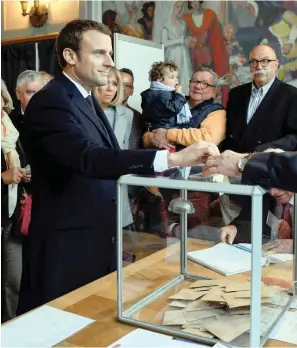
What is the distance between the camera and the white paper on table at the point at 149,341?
1122 millimetres

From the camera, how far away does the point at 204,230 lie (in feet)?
4.74

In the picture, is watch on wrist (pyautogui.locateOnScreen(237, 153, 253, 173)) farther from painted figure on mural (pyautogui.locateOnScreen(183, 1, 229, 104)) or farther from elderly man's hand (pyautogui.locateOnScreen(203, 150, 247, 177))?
painted figure on mural (pyautogui.locateOnScreen(183, 1, 229, 104))

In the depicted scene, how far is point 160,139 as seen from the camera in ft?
10.7

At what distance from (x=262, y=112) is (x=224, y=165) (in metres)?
1.92

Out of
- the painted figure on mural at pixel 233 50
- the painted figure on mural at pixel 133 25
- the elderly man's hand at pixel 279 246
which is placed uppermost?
the painted figure on mural at pixel 133 25

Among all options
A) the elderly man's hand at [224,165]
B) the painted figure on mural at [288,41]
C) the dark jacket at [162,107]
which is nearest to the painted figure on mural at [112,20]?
the painted figure on mural at [288,41]

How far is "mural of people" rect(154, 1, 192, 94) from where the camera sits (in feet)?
15.3

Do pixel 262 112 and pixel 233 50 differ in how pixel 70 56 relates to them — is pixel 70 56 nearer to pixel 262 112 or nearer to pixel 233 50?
pixel 262 112

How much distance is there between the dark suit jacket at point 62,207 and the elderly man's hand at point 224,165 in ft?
1.55

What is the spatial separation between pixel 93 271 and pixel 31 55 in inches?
150

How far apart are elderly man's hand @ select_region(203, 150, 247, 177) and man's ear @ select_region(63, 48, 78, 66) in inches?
28.8

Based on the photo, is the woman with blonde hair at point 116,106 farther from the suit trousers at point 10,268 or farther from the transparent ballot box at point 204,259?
the transparent ballot box at point 204,259

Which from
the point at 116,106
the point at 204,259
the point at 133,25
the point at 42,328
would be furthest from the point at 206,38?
the point at 42,328

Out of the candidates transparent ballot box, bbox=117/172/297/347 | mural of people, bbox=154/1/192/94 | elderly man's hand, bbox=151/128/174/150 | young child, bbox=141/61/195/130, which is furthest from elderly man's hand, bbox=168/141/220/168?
mural of people, bbox=154/1/192/94
